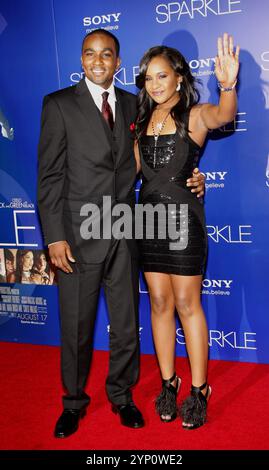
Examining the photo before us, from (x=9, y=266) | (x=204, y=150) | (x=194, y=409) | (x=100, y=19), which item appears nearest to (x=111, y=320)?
(x=194, y=409)

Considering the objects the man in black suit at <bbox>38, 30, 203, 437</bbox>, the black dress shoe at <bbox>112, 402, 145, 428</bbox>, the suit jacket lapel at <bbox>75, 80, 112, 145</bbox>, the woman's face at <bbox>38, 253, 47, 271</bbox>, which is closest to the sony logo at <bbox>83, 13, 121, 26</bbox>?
the man in black suit at <bbox>38, 30, 203, 437</bbox>

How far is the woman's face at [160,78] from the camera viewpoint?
2.70 meters

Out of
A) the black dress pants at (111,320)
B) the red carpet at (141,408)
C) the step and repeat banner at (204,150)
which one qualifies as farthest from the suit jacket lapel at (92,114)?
the red carpet at (141,408)

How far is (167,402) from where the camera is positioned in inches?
114

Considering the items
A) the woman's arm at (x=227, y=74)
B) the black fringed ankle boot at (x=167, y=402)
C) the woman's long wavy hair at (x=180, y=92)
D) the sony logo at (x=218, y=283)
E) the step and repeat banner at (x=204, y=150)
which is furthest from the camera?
the sony logo at (x=218, y=283)

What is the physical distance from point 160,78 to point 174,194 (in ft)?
1.95

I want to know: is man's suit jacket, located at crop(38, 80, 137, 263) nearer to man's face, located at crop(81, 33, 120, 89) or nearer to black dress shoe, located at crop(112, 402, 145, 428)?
man's face, located at crop(81, 33, 120, 89)

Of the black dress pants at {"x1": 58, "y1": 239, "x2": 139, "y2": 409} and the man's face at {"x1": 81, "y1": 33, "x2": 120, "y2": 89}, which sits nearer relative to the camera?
the man's face at {"x1": 81, "y1": 33, "x2": 120, "y2": 89}

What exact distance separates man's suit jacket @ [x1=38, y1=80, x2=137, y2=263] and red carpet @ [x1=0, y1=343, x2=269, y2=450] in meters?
0.91

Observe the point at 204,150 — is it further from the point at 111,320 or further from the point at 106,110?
the point at 111,320

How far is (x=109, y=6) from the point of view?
367 cm

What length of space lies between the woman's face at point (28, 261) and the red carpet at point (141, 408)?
73 centimetres

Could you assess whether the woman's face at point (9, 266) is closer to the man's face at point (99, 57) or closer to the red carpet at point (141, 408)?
the red carpet at point (141, 408)

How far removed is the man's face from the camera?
2.61 metres
